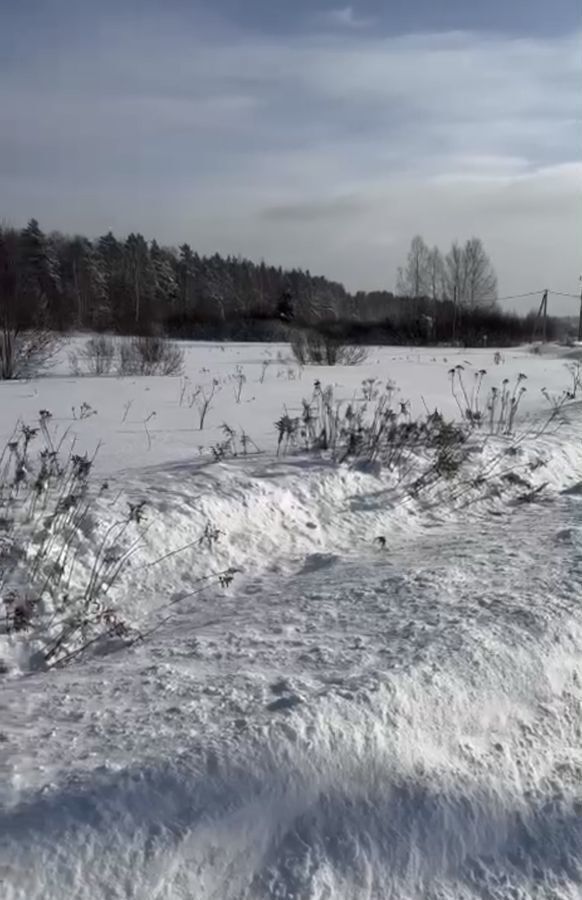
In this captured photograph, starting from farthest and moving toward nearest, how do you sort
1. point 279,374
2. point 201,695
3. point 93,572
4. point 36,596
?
point 279,374 → point 93,572 → point 36,596 → point 201,695

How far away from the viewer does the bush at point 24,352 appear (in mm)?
14195

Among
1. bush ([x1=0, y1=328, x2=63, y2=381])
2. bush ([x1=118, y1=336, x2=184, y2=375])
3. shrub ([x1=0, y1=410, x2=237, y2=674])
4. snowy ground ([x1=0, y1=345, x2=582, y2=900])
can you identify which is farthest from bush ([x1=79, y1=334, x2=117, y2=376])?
shrub ([x1=0, y1=410, x2=237, y2=674])

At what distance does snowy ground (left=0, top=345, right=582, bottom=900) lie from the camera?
2238mm

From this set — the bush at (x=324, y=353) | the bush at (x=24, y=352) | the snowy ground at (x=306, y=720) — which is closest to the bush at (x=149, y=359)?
the bush at (x=24, y=352)

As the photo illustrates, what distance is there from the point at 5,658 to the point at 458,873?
199 centimetres

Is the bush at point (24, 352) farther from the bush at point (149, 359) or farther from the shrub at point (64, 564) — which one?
the shrub at point (64, 564)

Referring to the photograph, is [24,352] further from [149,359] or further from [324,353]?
[324,353]

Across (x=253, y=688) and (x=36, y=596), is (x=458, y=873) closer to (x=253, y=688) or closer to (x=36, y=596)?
(x=253, y=688)

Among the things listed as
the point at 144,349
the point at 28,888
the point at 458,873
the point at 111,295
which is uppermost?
the point at 111,295

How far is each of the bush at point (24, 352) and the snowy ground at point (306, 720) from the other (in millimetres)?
9677

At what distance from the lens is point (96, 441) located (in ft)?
22.6

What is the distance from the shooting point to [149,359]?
614 inches

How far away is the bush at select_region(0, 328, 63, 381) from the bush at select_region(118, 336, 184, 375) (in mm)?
1476

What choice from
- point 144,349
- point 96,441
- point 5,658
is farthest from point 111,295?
point 5,658
